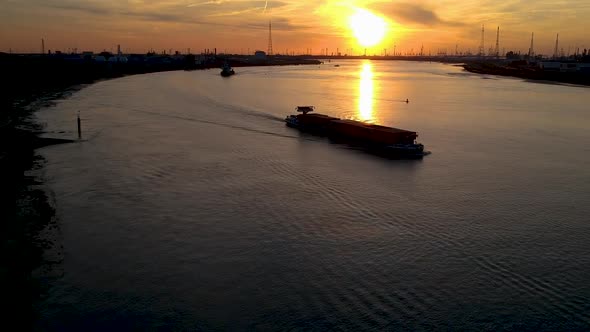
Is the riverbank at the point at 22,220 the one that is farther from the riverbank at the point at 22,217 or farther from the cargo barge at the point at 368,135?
the cargo barge at the point at 368,135

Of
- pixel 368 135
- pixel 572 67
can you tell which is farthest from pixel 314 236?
pixel 572 67

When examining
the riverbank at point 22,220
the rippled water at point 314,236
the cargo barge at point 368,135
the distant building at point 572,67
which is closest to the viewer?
the rippled water at point 314,236

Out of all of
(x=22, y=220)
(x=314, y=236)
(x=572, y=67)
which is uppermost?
(x=572, y=67)

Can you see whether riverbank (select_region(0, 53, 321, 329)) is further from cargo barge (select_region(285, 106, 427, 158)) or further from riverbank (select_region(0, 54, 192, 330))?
cargo barge (select_region(285, 106, 427, 158))

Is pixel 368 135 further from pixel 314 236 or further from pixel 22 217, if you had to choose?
pixel 22 217

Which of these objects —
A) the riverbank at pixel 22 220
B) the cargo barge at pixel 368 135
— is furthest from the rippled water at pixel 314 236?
the cargo barge at pixel 368 135

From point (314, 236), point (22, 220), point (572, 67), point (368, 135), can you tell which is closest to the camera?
point (314, 236)

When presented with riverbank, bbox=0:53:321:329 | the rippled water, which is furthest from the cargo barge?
riverbank, bbox=0:53:321:329
